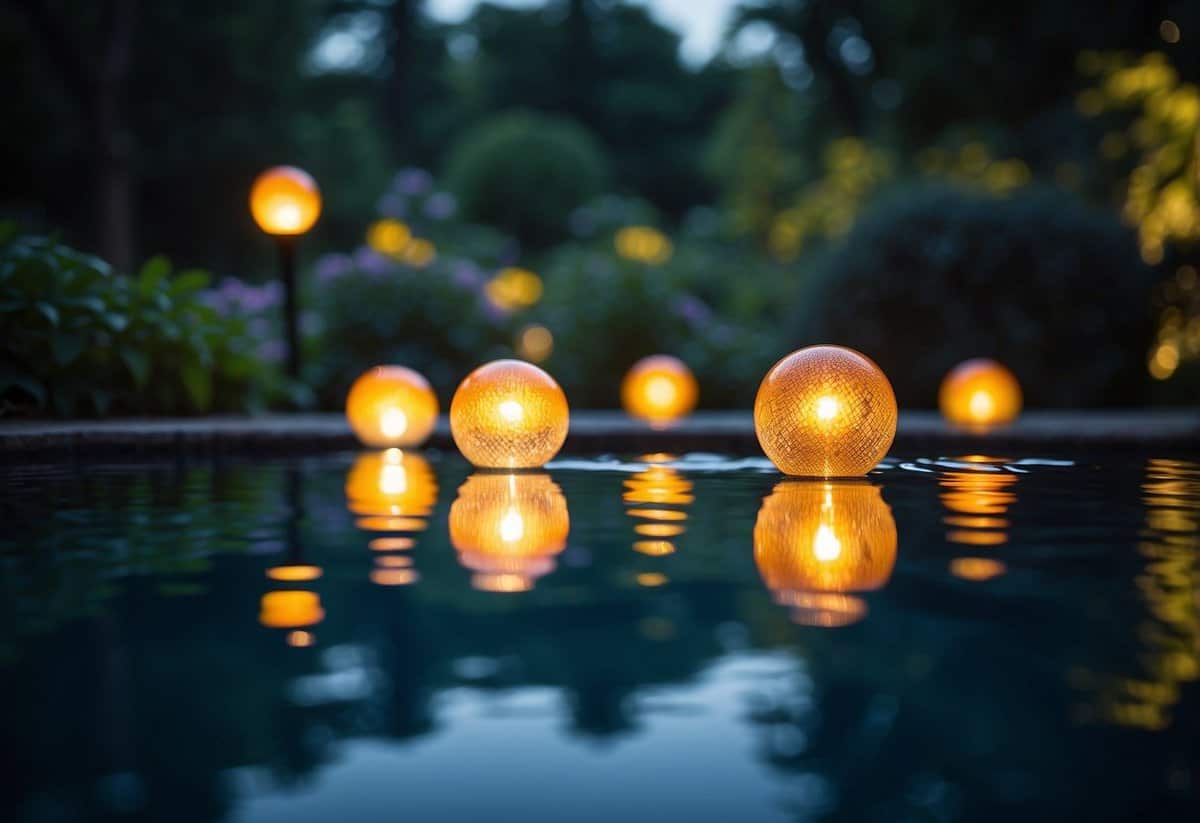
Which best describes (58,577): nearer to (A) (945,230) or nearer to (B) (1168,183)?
(A) (945,230)

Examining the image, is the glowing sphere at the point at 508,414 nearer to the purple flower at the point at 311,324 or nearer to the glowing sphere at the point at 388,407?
the glowing sphere at the point at 388,407

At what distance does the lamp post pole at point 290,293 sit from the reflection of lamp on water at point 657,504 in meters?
4.00

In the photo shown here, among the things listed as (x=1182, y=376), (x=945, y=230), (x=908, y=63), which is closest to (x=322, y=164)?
(x=908, y=63)

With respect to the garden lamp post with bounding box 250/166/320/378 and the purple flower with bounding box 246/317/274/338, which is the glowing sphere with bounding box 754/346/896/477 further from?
the purple flower with bounding box 246/317/274/338

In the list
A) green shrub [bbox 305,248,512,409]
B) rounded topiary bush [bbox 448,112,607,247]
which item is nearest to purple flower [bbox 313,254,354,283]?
green shrub [bbox 305,248,512,409]

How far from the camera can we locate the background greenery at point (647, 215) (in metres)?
10.9

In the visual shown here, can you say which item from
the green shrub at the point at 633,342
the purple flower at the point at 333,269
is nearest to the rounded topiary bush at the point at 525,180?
the green shrub at the point at 633,342

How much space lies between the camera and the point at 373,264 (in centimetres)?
1248

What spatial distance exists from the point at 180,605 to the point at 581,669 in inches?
44.0

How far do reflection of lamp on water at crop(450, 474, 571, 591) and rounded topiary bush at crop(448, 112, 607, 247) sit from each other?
25.1 m

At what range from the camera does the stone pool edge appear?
22.6 feet

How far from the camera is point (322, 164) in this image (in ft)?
84.1

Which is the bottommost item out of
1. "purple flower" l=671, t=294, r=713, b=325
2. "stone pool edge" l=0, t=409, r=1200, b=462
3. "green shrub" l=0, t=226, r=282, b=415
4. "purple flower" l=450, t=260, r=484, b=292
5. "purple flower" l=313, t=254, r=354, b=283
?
"stone pool edge" l=0, t=409, r=1200, b=462

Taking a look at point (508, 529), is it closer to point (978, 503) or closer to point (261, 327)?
point (978, 503)
